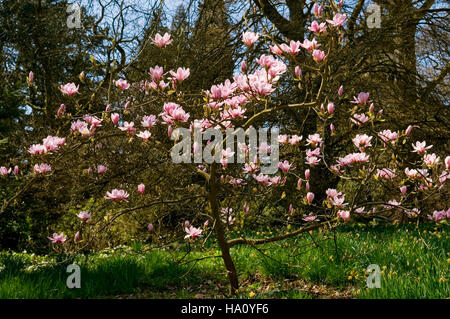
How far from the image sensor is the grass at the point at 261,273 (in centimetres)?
317

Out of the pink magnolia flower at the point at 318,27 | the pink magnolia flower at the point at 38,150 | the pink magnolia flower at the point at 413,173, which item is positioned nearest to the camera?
the pink magnolia flower at the point at 318,27

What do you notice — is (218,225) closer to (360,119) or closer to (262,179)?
(262,179)

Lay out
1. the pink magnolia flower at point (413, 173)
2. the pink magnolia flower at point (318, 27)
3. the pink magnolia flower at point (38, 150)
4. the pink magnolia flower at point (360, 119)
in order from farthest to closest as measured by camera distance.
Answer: the pink magnolia flower at point (413, 173) → the pink magnolia flower at point (360, 119) → the pink magnolia flower at point (38, 150) → the pink magnolia flower at point (318, 27)

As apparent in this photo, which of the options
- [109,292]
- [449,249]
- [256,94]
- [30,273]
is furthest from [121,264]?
[449,249]

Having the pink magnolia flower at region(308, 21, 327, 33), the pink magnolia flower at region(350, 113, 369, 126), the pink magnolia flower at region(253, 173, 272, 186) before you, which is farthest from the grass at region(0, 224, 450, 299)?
the pink magnolia flower at region(308, 21, 327, 33)

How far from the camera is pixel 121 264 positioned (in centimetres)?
404

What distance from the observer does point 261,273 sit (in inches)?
154

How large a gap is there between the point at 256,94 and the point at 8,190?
229 inches

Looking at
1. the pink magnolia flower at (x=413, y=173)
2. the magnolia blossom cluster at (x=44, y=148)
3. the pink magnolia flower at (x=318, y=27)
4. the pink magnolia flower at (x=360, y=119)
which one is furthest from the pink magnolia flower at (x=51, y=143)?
the pink magnolia flower at (x=413, y=173)

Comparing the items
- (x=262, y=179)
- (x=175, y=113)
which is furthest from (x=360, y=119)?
(x=175, y=113)

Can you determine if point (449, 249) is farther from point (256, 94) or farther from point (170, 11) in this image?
point (170, 11)

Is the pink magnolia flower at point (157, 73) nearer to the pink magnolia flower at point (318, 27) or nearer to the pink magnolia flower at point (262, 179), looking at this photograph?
the pink magnolia flower at point (318, 27)

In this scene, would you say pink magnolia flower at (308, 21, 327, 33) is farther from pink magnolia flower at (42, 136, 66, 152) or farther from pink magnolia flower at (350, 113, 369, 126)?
pink magnolia flower at (42, 136, 66, 152)

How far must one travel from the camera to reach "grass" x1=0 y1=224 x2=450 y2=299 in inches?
125
